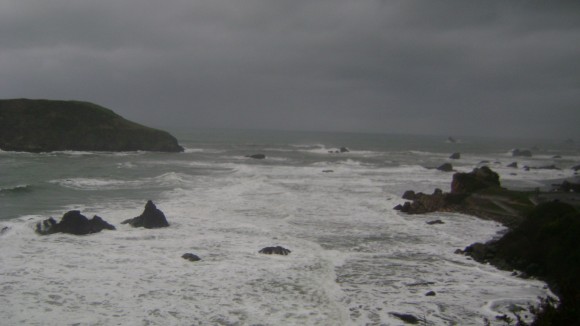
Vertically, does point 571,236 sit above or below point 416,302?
above

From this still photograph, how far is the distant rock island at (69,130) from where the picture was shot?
69125 millimetres

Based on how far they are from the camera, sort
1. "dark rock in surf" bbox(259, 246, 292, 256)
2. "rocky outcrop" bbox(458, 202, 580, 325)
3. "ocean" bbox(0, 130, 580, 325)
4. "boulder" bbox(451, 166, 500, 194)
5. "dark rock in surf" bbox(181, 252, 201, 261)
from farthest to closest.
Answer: "boulder" bbox(451, 166, 500, 194) < "dark rock in surf" bbox(259, 246, 292, 256) < "dark rock in surf" bbox(181, 252, 201, 261) < "rocky outcrop" bbox(458, 202, 580, 325) < "ocean" bbox(0, 130, 580, 325)

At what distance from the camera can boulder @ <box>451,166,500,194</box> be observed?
2998 centimetres

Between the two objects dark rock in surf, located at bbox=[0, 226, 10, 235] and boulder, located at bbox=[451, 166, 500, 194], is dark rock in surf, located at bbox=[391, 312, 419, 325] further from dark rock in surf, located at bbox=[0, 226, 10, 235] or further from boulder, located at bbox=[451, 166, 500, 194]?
boulder, located at bbox=[451, 166, 500, 194]

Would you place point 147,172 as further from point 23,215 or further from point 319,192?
point 23,215

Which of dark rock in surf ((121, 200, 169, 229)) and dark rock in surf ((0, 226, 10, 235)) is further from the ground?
dark rock in surf ((121, 200, 169, 229))

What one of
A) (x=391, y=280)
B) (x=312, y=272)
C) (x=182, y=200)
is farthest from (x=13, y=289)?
(x=182, y=200)

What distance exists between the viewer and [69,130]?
73562 millimetres

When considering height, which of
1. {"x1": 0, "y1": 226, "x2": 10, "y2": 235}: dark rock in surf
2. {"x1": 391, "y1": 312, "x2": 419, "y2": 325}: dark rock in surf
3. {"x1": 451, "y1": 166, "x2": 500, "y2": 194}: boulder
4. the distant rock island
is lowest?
{"x1": 391, "y1": 312, "x2": 419, "y2": 325}: dark rock in surf

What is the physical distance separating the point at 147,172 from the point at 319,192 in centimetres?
1843

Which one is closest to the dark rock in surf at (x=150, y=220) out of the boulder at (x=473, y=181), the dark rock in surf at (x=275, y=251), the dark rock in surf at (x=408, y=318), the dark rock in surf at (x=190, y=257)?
the dark rock in surf at (x=190, y=257)

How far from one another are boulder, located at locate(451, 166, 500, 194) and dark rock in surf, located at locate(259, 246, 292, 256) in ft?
55.8

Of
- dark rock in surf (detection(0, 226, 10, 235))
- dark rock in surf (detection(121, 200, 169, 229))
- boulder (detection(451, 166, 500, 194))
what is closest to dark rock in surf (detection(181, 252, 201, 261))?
dark rock in surf (detection(121, 200, 169, 229))

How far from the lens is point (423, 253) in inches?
685
